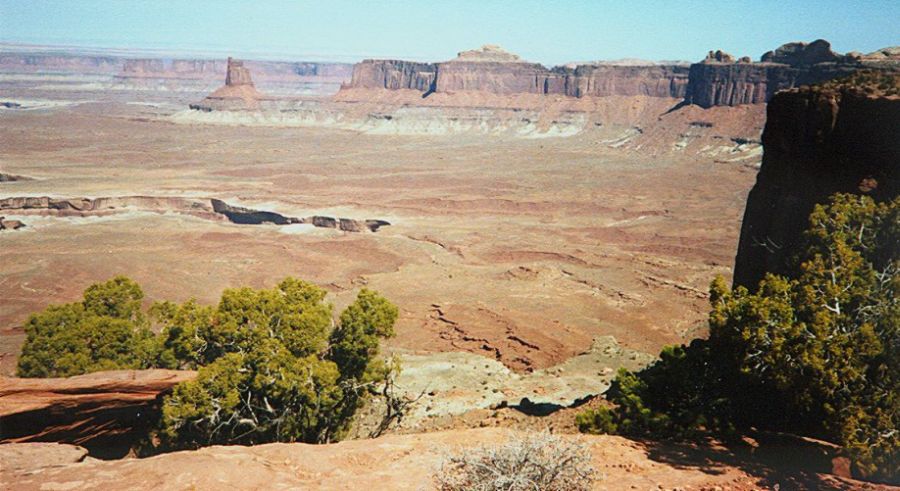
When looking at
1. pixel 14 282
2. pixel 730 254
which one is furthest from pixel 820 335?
pixel 14 282

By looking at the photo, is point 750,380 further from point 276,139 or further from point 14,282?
point 276,139

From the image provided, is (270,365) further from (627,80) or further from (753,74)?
(627,80)

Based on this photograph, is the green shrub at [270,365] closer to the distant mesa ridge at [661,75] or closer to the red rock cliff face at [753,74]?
the distant mesa ridge at [661,75]

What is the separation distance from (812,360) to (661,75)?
530ft

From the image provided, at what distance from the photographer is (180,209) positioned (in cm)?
7775

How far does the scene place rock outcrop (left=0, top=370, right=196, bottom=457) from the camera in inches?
560

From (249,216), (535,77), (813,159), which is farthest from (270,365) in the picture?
(535,77)

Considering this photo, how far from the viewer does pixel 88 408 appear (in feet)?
51.0

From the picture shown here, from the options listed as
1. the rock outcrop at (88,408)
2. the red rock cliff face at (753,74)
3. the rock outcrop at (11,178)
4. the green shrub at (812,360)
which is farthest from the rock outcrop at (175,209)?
the red rock cliff face at (753,74)

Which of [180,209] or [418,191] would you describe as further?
[418,191]

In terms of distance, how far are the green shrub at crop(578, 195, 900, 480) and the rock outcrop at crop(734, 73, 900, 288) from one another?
3.17m

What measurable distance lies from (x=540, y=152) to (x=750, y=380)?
399 feet

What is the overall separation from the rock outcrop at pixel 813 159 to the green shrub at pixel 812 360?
3.17m

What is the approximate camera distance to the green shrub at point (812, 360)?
488 inches
